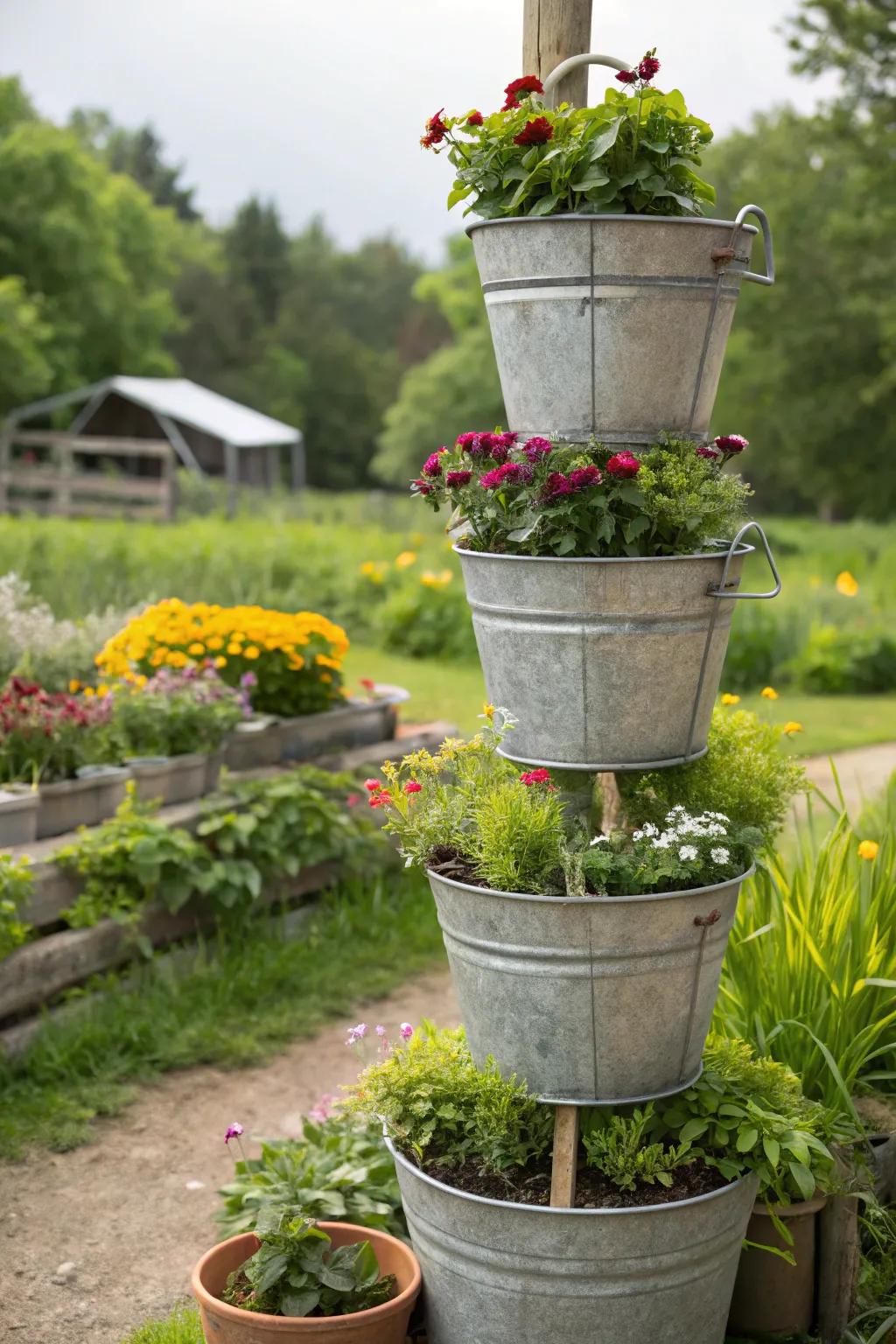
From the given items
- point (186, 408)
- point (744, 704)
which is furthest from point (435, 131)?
point (186, 408)

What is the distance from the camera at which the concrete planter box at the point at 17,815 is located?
14.6ft

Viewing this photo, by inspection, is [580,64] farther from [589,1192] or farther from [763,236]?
[589,1192]

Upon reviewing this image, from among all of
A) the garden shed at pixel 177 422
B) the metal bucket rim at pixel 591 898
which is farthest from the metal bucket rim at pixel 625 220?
the garden shed at pixel 177 422

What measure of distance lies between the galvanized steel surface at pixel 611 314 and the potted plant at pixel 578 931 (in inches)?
25.4

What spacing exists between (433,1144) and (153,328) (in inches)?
1426

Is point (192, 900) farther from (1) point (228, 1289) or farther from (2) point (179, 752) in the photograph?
(1) point (228, 1289)

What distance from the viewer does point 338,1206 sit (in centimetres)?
304

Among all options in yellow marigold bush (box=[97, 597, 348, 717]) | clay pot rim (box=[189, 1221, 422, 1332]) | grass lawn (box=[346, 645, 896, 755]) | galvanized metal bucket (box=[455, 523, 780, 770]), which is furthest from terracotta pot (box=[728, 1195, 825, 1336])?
grass lawn (box=[346, 645, 896, 755])

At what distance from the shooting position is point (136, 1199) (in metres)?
3.63

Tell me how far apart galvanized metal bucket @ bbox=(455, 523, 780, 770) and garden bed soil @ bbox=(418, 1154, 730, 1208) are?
2.67 feet

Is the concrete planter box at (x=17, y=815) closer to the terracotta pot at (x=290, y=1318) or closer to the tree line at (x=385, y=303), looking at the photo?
the terracotta pot at (x=290, y=1318)

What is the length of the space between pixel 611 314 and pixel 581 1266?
1758mm

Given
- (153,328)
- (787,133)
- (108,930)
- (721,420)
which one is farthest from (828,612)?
(153,328)

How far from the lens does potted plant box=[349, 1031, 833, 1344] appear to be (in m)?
2.51
